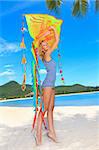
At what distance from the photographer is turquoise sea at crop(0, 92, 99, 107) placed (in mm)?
5084

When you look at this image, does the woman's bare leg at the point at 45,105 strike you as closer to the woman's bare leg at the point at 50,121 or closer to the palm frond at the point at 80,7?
the woman's bare leg at the point at 50,121

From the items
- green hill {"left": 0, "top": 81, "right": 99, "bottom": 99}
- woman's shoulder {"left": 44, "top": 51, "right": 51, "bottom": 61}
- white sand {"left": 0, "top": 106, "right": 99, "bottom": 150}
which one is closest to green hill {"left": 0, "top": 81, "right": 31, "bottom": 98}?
green hill {"left": 0, "top": 81, "right": 99, "bottom": 99}

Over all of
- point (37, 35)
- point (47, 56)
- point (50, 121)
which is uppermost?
point (37, 35)

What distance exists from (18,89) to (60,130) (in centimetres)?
107

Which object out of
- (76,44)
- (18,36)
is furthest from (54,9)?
(76,44)

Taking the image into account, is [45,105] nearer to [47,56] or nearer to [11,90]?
[47,56]

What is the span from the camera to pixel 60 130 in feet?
12.4

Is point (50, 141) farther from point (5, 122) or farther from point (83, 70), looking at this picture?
point (83, 70)

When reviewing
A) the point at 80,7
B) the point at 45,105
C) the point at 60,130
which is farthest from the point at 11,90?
the point at 80,7

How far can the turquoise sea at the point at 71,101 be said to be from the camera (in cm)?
508

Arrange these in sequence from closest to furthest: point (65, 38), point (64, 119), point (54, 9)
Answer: point (54, 9) < point (64, 119) < point (65, 38)

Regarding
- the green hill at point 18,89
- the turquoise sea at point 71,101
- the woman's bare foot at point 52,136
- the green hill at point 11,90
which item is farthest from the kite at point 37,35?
the turquoise sea at point 71,101

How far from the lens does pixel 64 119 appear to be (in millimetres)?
4086

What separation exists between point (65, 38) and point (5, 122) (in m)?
1.31
